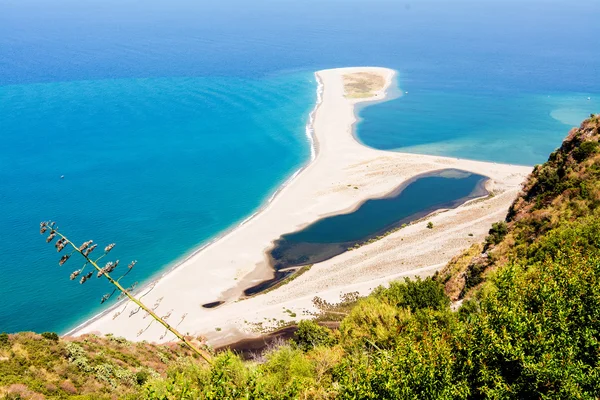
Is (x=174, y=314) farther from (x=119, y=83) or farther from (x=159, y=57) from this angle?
(x=159, y=57)

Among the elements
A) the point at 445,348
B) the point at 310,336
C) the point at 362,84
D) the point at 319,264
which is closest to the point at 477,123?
the point at 362,84

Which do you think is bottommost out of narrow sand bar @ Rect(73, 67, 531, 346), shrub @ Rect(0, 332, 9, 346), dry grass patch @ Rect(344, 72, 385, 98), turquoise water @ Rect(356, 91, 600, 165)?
narrow sand bar @ Rect(73, 67, 531, 346)

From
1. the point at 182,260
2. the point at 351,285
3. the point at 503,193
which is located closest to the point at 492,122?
the point at 503,193

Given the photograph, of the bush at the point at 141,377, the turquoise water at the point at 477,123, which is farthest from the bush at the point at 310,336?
the turquoise water at the point at 477,123

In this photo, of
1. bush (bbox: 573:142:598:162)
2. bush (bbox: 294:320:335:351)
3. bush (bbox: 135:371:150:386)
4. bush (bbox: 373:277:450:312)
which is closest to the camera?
bush (bbox: 135:371:150:386)

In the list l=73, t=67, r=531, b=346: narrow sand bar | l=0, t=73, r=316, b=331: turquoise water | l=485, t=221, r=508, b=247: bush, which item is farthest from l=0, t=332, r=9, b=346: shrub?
l=485, t=221, r=508, b=247: bush

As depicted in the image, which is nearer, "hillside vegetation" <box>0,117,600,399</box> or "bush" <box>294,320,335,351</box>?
"hillside vegetation" <box>0,117,600,399</box>

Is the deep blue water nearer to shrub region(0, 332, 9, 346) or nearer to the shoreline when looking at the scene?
the shoreline
